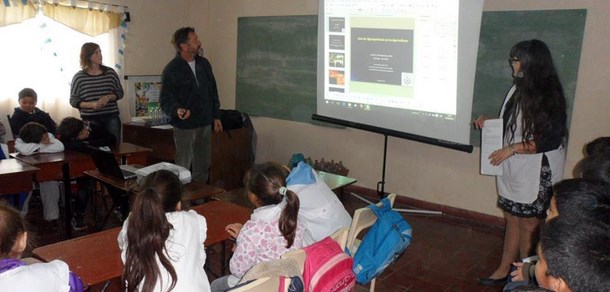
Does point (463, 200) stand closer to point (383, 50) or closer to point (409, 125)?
point (409, 125)

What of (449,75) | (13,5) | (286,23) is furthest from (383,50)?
(13,5)

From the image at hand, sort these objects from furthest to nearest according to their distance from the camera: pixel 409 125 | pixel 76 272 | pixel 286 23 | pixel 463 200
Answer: pixel 286 23 → pixel 463 200 → pixel 409 125 → pixel 76 272

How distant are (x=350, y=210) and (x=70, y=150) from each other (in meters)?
2.47

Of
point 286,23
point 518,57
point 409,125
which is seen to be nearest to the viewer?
point 518,57

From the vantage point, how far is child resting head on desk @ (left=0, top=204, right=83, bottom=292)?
1443 mm

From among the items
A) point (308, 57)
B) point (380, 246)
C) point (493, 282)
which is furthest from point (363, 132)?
point (380, 246)

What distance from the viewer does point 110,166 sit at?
311 cm

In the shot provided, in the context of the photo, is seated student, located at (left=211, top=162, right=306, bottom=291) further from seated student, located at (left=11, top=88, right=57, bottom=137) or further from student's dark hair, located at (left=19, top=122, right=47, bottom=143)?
seated student, located at (left=11, top=88, right=57, bottom=137)

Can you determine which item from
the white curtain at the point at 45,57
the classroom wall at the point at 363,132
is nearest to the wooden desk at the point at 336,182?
the classroom wall at the point at 363,132

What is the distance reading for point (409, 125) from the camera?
3.97m

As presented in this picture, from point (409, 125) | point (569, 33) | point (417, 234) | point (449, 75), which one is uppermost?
point (569, 33)

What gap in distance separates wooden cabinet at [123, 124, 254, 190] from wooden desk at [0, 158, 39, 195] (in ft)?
6.92

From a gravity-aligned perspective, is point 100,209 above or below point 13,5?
below

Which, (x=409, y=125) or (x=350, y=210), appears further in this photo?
(x=350, y=210)
